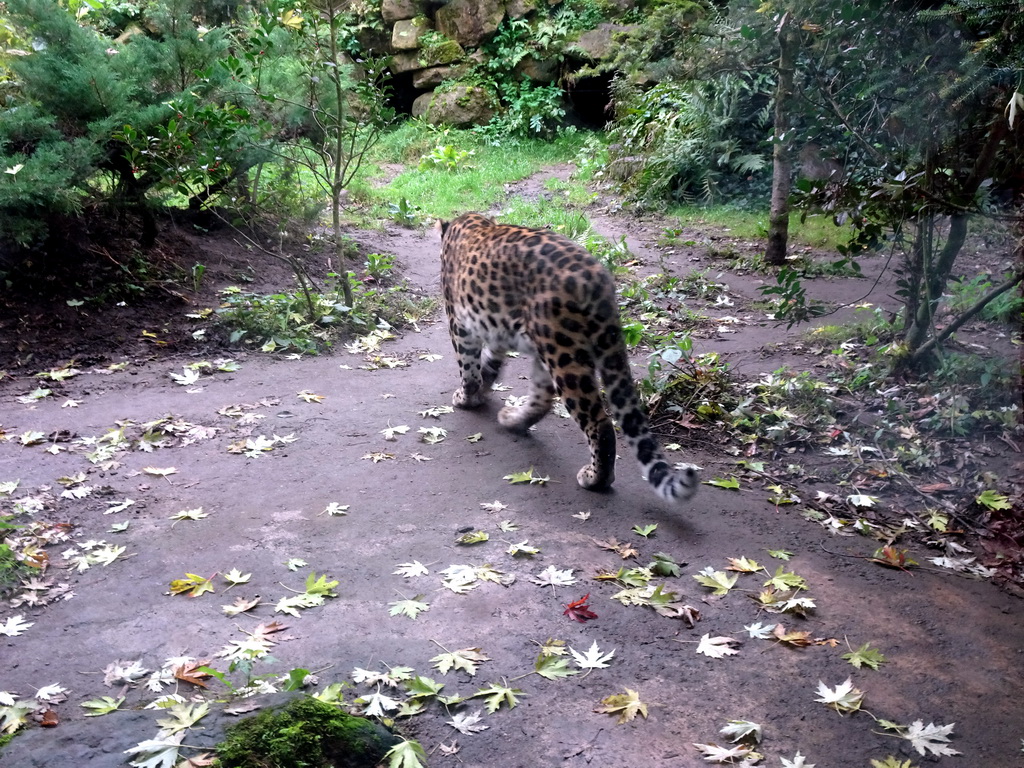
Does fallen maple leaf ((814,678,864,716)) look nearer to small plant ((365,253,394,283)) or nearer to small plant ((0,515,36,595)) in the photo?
small plant ((0,515,36,595))

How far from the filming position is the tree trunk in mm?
9195

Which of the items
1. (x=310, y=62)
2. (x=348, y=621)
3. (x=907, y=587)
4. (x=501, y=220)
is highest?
(x=310, y=62)

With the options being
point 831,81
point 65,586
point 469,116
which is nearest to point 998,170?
point 831,81

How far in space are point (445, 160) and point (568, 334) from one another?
13.5m

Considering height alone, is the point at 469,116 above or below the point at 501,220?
above

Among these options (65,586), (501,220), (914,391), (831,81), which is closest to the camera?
(65,586)

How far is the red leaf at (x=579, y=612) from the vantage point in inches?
163

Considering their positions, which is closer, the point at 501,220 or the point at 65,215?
the point at 65,215

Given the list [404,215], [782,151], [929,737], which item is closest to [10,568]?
[929,737]

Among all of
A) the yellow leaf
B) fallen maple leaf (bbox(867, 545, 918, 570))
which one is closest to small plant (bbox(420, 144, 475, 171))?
the yellow leaf

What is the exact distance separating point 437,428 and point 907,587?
3.89m

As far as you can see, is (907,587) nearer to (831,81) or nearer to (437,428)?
(437,428)

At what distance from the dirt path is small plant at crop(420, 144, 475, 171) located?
481 inches

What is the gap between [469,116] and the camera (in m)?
20.8
